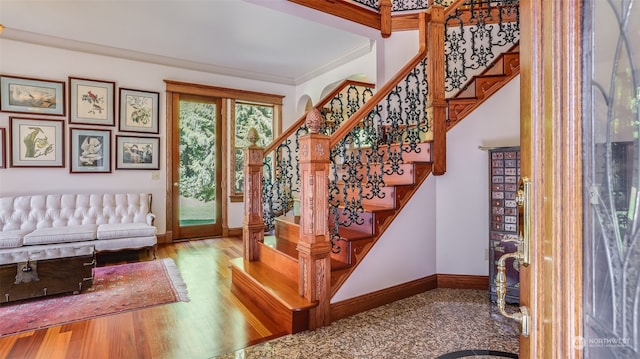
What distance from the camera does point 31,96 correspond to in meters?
4.60

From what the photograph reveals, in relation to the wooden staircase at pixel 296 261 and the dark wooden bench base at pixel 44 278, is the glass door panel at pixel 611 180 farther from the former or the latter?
the dark wooden bench base at pixel 44 278

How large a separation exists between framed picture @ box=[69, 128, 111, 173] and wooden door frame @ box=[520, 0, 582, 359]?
5.84 metres

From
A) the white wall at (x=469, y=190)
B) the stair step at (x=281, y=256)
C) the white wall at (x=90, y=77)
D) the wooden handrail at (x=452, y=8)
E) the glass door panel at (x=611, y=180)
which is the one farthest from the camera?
the white wall at (x=90, y=77)

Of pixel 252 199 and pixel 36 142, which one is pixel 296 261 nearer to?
pixel 252 199

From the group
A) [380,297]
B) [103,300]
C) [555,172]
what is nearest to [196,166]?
[103,300]

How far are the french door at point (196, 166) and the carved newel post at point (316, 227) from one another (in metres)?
4.02

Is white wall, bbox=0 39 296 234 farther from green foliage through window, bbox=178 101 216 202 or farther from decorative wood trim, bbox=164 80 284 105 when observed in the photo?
green foliage through window, bbox=178 101 216 202

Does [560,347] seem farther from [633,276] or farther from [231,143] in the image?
[231,143]

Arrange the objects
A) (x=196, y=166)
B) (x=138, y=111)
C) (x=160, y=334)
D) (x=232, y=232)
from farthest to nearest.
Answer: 1. (x=232, y=232)
2. (x=196, y=166)
3. (x=138, y=111)
4. (x=160, y=334)

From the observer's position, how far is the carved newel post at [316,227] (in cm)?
234

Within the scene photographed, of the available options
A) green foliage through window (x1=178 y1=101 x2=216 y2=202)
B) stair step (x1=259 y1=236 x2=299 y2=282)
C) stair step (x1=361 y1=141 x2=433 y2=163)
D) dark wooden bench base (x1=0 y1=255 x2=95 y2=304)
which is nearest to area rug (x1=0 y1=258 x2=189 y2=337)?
dark wooden bench base (x1=0 y1=255 x2=95 y2=304)

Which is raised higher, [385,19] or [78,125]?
[385,19]

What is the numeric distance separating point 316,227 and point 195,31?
362 cm

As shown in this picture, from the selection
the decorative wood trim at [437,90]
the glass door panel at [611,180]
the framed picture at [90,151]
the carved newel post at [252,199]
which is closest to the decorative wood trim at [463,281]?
Answer: the decorative wood trim at [437,90]
